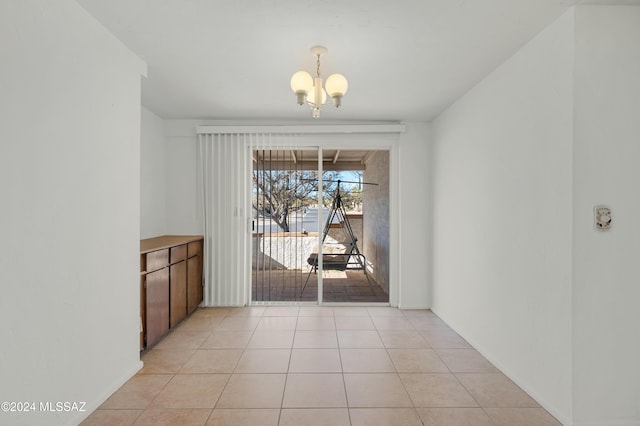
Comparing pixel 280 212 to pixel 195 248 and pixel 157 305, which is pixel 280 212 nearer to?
pixel 195 248

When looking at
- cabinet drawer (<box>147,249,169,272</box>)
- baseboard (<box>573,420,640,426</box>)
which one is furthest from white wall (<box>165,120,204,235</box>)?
baseboard (<box>573,420,640,426</box>)

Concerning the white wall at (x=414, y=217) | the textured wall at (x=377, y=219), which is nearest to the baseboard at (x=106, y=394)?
the white wall at (x=414, y=217)

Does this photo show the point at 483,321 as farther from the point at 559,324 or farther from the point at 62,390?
the point at 62,390

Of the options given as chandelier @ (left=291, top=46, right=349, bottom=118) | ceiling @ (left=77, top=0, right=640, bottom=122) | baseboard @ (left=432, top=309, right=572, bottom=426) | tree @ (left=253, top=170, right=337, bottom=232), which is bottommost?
baseboard @ (left=432, top=309, right=572, bottom=426)

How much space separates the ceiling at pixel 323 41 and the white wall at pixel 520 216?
0.86 ft

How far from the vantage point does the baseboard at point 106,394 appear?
6.37 feet

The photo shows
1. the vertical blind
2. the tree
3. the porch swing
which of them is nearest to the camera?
the vertical blind

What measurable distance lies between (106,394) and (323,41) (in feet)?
9.14

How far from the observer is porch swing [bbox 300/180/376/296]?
482 centimetres

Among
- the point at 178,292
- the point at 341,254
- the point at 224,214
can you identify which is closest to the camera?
the point at 178,292

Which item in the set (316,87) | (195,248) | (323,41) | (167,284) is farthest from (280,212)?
(323,41)

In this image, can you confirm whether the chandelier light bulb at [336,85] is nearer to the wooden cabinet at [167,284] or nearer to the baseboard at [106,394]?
the wooden cabinet at [167,284]

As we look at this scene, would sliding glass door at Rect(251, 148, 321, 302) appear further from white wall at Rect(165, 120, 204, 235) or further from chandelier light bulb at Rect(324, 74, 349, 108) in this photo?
Result: chandelier light bulb at Rect(324, 74, 349, 108)

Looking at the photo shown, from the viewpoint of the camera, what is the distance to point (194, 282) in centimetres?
399
